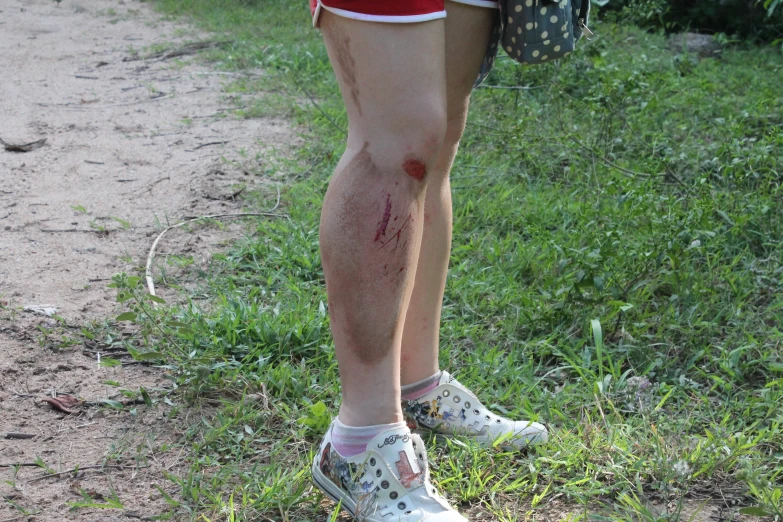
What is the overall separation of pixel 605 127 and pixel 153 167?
85.1 inches

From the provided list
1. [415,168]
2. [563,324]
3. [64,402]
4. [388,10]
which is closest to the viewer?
[388,10]

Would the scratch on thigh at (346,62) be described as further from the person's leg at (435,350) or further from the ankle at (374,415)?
the ankle at (374,415)

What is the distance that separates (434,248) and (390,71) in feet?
1.69

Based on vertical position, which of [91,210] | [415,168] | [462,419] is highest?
[415,168]

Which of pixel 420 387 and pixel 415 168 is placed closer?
pixel 415 168

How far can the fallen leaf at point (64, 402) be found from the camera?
1968 millimetres

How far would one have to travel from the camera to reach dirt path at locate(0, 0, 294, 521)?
1773mm

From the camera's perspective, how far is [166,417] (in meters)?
1.93

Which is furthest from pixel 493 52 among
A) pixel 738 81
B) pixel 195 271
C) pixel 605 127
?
pixel 738 81

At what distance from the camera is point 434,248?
1.75 metres

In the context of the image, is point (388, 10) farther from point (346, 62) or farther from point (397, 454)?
point (397, 454)

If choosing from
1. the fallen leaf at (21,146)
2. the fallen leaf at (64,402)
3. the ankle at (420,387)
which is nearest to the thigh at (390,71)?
the ankle at (420,387)

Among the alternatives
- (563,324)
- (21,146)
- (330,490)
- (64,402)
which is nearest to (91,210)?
(21,146)

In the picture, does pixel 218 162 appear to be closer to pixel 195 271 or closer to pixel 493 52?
pixel 195 271
